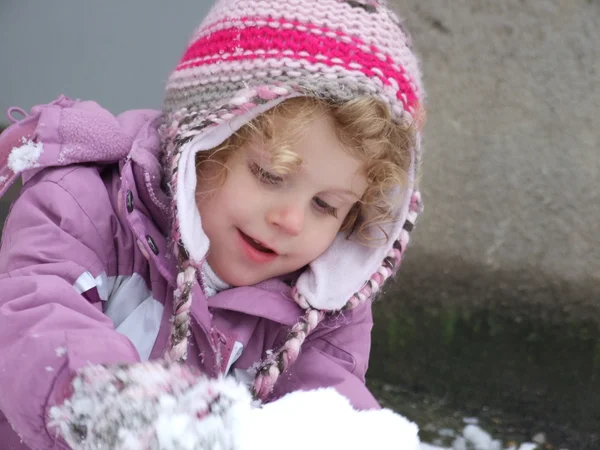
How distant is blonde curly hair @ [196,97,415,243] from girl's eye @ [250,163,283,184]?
2 cm

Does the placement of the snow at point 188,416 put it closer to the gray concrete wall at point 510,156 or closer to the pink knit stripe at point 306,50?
the pink knit stripe at point 306,50

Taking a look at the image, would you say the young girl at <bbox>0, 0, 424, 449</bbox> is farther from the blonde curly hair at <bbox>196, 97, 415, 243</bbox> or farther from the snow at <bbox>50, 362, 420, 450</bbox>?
the snow at <bbox>50, 362, 420, 450</bbox>

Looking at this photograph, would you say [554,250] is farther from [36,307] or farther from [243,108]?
[36,307]

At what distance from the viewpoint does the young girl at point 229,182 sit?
995 mm

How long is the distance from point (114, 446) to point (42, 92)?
173 cm

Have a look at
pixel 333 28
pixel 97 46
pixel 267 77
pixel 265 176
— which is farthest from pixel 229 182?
pixel 97 46

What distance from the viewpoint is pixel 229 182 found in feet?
3.46

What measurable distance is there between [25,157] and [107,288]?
0.78 ft

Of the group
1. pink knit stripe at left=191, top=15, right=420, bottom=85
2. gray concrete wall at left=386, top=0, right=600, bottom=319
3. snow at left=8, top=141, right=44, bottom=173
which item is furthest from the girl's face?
gray concrete wall at left=386, top=0, right=600, bottom=319

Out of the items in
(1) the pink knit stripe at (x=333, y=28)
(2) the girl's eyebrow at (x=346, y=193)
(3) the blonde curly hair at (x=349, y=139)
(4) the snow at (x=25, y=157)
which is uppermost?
(1) the pink knit stripe at (x=333, y=28)

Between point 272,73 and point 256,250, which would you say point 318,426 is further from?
point 272,73

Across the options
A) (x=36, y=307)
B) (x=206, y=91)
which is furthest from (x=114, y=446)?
(x=206, y=91)

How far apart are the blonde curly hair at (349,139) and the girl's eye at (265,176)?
0.08 feet

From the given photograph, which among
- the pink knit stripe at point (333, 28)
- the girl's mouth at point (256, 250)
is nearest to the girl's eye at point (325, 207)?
the girl's mouth at point (256, 250)
